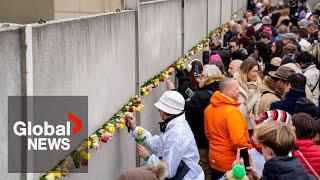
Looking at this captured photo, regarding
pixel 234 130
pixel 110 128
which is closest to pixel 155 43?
pixel 234 130

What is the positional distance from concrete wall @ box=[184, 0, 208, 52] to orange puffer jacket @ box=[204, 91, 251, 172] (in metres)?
5.09

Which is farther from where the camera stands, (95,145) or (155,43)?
(155,43)

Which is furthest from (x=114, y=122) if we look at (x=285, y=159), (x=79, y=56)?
(x=285, y=159)

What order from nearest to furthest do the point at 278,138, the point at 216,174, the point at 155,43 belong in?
the point at 278,138 → the point at 216,174 → the point at 155,43

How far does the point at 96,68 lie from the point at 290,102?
9.17 feet

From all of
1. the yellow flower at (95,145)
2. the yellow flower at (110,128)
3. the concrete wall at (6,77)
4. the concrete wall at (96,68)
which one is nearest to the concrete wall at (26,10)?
the concrete wall at (96,68)

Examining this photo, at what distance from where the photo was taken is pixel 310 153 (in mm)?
5441

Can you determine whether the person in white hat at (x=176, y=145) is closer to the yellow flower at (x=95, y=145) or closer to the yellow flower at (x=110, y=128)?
the yellow flower at (x=110, y=128)

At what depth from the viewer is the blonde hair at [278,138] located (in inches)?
184

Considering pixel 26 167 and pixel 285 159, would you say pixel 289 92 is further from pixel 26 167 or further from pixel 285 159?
pixel 26 167

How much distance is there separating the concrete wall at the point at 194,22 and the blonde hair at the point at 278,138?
7.15 metres

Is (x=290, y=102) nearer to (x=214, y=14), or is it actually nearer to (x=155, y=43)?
(x=155, y=43)

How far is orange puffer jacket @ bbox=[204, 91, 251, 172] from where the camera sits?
21.6 ft

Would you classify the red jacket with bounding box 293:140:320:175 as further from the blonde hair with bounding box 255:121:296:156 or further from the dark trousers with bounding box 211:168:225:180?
the dark trousers with bounding box 211:168:225:180
